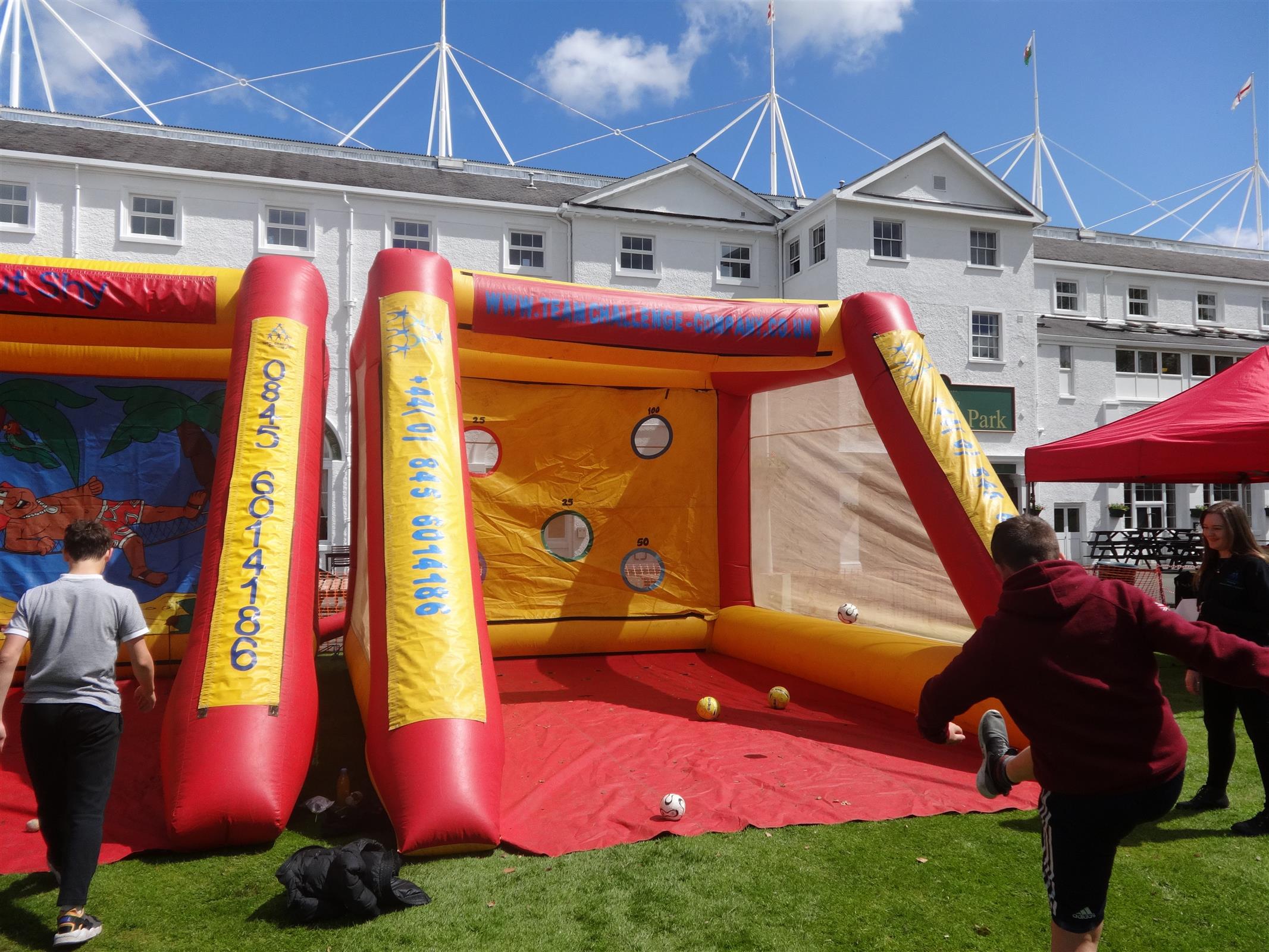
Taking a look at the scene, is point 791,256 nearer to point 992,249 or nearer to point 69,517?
point 992,249

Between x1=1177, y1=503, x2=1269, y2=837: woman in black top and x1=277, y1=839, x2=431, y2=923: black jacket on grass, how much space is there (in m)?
3.67

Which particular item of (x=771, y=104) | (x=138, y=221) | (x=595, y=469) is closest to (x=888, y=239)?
(x=771, y=104)

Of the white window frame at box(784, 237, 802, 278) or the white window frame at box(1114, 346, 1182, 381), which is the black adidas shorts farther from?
the white window frame at box(1114, 346, 1182, 381)

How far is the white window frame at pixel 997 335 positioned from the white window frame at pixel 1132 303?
6.01 meters

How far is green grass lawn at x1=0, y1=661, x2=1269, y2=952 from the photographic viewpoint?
3.04 metres

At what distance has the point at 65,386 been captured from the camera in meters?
7.14

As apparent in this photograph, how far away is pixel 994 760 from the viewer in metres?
2.25

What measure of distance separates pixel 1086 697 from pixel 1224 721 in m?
2.97

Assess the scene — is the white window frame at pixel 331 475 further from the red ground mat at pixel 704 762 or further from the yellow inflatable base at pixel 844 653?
the red ground mat at pixel 704 762

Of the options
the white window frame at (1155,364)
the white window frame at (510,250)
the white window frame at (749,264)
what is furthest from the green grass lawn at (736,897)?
the white window frame at (1155,364)

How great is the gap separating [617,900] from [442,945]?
69 cm

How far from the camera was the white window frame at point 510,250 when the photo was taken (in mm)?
18469

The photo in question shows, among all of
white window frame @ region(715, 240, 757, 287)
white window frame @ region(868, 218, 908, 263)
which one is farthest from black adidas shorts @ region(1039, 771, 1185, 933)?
white window frame @ region(868, 218, 908, 263)

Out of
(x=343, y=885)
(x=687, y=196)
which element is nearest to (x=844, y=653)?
(x=343, y=885)
